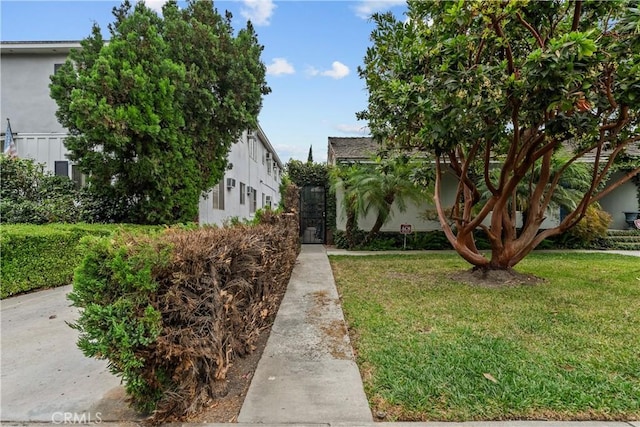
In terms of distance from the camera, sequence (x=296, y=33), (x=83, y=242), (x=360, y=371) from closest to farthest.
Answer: (x=83, y=242)
(x=360, y=371)
(x=296, y=33)

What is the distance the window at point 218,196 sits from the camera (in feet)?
43.3

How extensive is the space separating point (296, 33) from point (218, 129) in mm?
3609

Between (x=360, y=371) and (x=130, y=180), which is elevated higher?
(x=130, y=180)

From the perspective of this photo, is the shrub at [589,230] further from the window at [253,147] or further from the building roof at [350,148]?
the window at [253,147]

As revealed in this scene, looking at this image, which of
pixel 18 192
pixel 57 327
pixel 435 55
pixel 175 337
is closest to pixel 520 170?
pixel 435 55

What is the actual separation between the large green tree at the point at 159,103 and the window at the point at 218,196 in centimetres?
243

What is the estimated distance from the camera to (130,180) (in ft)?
28.8

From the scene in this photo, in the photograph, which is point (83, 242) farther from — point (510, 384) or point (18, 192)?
point (18, 192)

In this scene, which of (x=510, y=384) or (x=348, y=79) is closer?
(x=510, y=384)

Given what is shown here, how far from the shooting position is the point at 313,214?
14750mm

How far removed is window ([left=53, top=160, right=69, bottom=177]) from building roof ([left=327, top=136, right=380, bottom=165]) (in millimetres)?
8838

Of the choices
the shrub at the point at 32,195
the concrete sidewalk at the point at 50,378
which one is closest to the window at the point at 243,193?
the shrub at the point at 32,195

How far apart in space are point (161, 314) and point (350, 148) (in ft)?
45.5

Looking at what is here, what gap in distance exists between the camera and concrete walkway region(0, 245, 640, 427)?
8.21ft
